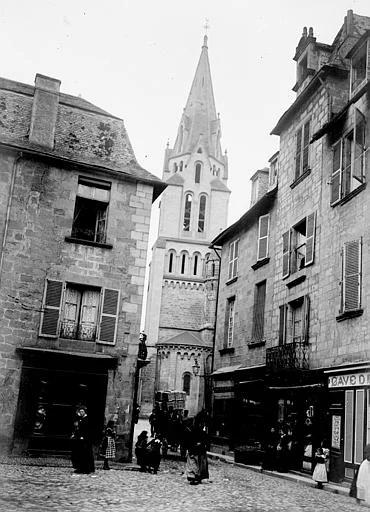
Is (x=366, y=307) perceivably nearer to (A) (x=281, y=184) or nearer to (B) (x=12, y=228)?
(A) (x=281, y=184)

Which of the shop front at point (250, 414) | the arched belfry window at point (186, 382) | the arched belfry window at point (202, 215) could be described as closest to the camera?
the shop front at point (250, 414)

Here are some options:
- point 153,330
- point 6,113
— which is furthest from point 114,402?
point 153,330

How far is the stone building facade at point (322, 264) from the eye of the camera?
44.8 feet

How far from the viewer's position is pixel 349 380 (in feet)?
43.5

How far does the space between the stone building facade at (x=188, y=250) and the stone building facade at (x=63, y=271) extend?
116 ft

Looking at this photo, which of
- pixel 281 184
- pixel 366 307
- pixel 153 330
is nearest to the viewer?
pixel 366 307

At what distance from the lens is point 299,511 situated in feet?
30.2

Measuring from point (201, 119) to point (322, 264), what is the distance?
57629mm

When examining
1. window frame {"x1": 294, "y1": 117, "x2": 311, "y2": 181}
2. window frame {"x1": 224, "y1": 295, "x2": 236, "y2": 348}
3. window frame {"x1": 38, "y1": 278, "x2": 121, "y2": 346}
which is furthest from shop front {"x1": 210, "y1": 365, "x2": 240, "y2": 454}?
window frame {"x1": 294, "y1": 117, "x2": 311, "y2": 181}

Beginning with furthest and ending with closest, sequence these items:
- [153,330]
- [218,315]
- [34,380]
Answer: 1. [153,330]
2. [218,315]
3. [34,380]

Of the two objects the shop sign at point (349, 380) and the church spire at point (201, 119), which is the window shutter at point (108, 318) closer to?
the shop sign at point (349, 380)

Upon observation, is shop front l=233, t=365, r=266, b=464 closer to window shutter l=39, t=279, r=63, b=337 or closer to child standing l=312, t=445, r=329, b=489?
child standing l=312, t=445, r=329, b=489

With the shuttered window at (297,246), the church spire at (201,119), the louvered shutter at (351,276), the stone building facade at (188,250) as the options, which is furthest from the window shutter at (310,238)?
the church spire at (201,119)

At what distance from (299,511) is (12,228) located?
10.5m
